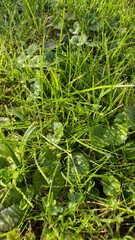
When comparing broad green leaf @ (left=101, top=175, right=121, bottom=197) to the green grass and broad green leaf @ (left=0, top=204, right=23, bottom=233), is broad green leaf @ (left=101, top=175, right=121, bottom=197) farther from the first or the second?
broad green leaf @ (left=0, top=204, right=23, bottom=233)

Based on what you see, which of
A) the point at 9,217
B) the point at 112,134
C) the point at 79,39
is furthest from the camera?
the point at 79,39

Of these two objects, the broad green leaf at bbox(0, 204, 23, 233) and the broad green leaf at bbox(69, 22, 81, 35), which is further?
the broad green leaf at bbox(69, 22, 81, 35)

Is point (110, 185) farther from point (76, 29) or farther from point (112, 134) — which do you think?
point (76, 29)

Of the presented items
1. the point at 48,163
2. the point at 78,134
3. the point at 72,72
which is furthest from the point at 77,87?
the point at 48,163

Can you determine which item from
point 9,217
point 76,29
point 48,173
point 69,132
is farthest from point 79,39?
point 9,217

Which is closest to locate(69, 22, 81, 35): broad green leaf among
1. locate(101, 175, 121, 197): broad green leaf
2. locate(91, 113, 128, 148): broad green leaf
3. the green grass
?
the green grass

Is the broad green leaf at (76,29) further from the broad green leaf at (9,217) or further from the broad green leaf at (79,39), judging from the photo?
the broad green leaf at (9,217)

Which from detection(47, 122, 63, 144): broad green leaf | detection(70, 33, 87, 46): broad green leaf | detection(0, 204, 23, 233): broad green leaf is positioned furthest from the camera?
detection(70, 33, 87, 46): broad green leaf
